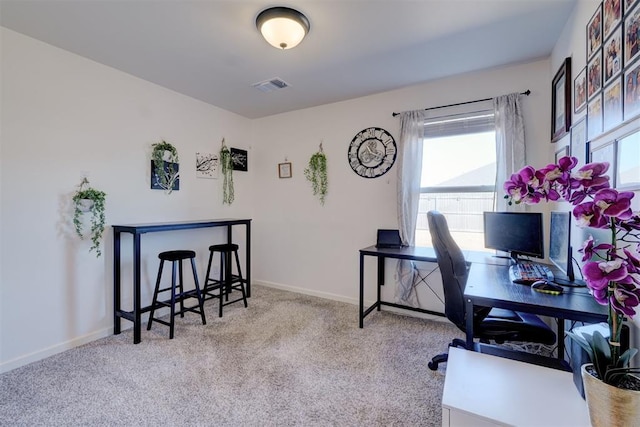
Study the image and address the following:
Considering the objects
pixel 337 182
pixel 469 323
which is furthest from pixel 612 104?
pixel 337 182

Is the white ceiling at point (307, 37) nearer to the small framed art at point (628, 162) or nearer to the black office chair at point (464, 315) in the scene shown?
the small framed art at point (628, 162)

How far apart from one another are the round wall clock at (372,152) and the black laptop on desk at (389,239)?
0.67 metres

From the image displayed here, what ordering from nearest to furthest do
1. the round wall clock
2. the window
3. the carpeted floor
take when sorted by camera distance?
the carpeted floor
the window
the round wall clock

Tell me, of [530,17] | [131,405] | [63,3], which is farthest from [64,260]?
[530,17]

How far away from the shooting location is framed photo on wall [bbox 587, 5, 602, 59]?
145 cm

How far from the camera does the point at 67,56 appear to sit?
2.33 metres

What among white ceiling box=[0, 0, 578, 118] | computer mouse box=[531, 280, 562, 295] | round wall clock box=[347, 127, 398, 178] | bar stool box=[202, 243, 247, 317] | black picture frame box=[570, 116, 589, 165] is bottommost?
bar stool box=[202, 243, 247, 317]

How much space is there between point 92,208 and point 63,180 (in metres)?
0.29

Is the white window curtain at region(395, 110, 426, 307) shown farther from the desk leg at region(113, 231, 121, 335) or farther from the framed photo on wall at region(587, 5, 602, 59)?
the desk leg at region(113, 231, 121, 335)

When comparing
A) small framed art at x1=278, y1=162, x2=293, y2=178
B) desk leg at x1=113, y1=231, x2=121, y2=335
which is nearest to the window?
small framed art at x1=278, y1=162, x2=293, y2=178

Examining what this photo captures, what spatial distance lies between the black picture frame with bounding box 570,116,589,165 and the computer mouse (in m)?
0.73

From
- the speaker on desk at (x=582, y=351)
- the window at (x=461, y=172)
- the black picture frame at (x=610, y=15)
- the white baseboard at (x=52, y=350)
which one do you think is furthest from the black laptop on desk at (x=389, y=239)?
the white baseboard at (x=52, y=350)

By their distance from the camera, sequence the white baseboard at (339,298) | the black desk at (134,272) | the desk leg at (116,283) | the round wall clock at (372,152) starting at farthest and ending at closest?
the round wall clock at (372,152) → the white baseboard at (339,298) → the desk leg at (116,283) → the black desk at (134,272)

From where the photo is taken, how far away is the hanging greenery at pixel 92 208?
92.3 inches
